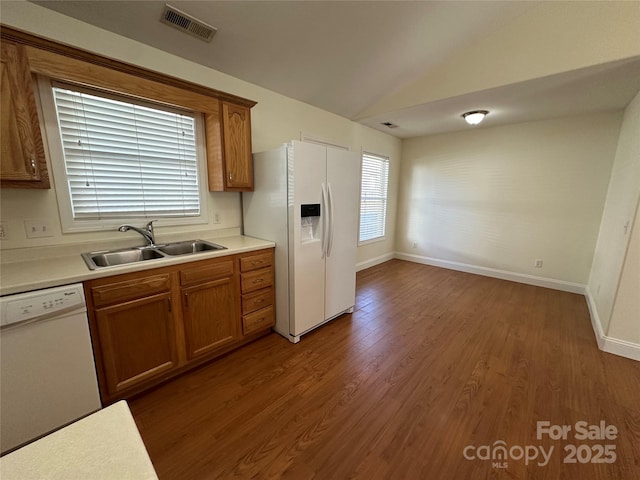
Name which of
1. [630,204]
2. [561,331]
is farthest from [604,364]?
[630,204]

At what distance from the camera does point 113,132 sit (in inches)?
81.4

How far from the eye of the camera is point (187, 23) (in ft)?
6.53

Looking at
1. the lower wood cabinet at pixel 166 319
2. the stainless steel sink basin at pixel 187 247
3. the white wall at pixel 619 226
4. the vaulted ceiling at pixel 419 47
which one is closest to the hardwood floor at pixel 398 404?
the lower wood cabinet at pixel 166 319

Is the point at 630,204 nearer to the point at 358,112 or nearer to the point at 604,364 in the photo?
the point at 604,364

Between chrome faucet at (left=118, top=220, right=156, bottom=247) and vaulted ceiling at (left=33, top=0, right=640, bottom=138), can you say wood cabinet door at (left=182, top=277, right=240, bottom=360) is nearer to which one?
chrome faucet at (left=118, top=220, right=156, bottom=247)

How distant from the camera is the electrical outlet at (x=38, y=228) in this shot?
1.78m

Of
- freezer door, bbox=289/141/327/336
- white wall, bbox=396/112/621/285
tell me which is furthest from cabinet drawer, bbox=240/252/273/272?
white wall, bbox=396/112/621/285

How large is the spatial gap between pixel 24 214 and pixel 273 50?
2262mm

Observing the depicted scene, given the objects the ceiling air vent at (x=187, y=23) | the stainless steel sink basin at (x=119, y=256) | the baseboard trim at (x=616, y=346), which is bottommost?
the baseboard trim at (x=616, y=346)

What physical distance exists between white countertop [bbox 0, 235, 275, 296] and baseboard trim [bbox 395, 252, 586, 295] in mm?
4144

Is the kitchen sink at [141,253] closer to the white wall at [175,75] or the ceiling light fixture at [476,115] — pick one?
the white wall at [175,75]

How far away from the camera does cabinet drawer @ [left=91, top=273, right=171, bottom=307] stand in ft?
5.23

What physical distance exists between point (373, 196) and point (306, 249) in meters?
2.76

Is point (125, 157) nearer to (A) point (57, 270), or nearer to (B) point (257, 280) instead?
(A) point (57, 270)
